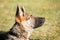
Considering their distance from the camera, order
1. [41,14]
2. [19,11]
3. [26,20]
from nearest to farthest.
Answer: [19,11]
[26,20]
[41,14]

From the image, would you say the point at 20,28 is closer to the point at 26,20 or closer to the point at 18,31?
the point at 18,31

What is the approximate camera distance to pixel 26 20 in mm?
6570

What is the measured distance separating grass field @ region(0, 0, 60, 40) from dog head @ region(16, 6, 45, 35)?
123 centimetres

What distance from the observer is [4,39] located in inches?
255

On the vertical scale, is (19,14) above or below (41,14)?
above

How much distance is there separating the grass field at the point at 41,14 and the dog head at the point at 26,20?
1.23 m

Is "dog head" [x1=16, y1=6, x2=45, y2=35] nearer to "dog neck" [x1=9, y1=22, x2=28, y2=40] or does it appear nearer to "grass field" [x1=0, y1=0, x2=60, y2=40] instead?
"dog neck" [x1=9, y1=22, x2=28, y2=40]

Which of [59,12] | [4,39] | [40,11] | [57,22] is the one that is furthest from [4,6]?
[4,39]

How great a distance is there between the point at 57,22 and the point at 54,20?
291 millimetres

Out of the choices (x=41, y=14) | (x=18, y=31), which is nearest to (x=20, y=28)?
(x=18, y=31)

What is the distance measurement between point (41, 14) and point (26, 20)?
13.6 ft

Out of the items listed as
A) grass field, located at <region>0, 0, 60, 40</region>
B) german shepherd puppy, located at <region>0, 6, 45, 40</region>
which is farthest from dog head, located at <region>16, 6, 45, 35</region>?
grass field, located at <region>0, 0, 60, 40</region>

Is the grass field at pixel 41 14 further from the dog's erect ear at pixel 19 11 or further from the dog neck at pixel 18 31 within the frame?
the dog's erect ear at pixel 19 11

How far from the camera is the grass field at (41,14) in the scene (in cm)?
Result: 841
